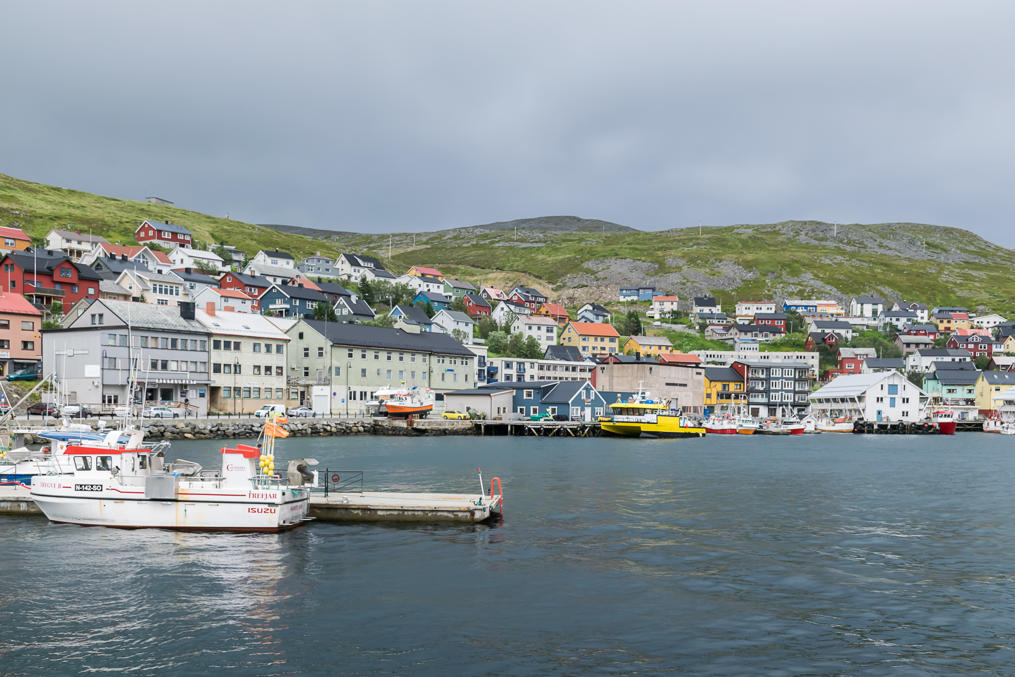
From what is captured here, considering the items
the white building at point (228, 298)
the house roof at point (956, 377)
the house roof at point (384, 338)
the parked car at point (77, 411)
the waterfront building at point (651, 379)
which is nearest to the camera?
the parked car at point (77, 411)

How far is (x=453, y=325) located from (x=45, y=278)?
241ft

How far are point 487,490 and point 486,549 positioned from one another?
1511cm

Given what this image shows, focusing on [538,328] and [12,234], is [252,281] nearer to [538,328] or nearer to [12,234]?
[12,234]

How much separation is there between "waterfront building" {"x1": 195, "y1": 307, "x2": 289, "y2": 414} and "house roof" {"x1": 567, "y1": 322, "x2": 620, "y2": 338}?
9371 centimetres

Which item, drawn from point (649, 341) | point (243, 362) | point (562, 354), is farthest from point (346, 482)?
point (649, 341)

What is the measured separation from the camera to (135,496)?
32.6 meters

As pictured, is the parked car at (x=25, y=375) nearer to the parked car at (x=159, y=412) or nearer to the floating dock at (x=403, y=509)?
the parked car at (x=159, y=412)

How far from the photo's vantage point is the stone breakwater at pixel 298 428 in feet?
255

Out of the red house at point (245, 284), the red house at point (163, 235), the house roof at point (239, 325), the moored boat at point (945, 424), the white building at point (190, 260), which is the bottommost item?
the moored boat at point (945, 424)

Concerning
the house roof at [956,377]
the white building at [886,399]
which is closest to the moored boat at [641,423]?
the white building at [886,399]

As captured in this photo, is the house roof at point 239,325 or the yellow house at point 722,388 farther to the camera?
the yellow house at point 722,388

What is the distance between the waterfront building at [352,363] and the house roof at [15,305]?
30.7 meters

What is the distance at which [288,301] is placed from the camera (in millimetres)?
151000

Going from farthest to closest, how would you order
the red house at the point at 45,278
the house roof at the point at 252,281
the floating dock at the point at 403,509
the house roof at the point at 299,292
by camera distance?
the house roof at the point at 252,281, the house roof at the point at 299,292, the red house at the point at 45,278, the floating dock at the point at 403,509
